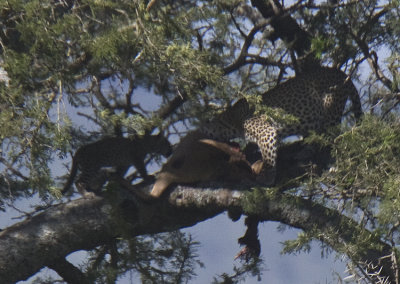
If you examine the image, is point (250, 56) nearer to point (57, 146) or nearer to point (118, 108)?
point (118, 108)

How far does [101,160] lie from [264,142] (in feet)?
6.03

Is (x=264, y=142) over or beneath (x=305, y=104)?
beneath

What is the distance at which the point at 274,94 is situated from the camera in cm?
861

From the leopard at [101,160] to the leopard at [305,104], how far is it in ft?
2.56

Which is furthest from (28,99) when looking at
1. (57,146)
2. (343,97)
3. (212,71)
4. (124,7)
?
(343,97)

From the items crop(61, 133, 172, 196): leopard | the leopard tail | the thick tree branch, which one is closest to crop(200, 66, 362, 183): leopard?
the leopard tail

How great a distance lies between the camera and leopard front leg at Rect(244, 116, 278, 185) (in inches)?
305

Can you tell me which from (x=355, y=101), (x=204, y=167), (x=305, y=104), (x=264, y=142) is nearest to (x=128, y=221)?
(x=204, y=167)

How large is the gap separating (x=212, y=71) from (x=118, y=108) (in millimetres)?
1681

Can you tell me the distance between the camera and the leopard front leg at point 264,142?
776 centimetres

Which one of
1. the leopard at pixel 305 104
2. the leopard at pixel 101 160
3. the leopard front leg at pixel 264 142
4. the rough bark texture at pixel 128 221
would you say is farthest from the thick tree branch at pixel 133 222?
the leopard at pixel 305 104

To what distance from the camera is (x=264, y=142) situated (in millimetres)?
8039

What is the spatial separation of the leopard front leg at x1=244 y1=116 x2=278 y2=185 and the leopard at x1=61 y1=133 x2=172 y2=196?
41.1 inches

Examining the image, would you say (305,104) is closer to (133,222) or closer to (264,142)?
(264,142)
